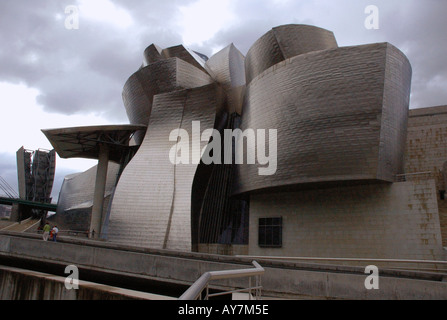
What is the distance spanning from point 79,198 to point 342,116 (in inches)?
1005

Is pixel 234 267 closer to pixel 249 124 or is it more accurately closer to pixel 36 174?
pixel 249 124

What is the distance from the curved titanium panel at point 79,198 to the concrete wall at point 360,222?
16.3 metres

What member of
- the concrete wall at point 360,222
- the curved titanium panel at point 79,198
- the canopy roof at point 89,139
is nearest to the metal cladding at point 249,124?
the concrete wall at point 360,222

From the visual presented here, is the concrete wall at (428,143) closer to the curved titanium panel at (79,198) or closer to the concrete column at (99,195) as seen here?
the concrete column at (99,195)

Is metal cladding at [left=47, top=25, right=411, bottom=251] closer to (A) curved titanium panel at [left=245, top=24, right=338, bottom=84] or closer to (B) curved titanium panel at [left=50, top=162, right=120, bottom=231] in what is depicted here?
(A) curved titanium panel at [left=245, top=24, right=338, bottom=84]

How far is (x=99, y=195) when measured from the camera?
77.3ft

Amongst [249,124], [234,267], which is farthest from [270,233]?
[234,267]

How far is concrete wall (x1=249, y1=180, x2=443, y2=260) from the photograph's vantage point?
1398 centimetres

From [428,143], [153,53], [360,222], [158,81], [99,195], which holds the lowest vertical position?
[360,222]

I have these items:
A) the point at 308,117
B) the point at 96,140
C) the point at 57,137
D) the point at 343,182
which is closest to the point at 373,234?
the point at 343,182

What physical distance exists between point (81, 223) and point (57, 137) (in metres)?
9.73

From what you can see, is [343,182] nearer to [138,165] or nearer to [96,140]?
[138,165]
